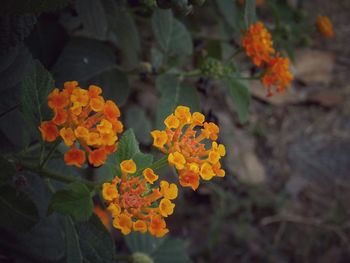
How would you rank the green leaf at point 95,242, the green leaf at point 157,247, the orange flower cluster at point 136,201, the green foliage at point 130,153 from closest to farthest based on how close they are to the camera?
the orange flower cluster at point 136,201 < the green foliage at point 130,153 < the green leaf at point 95,242 < the green leaf at point 157,247

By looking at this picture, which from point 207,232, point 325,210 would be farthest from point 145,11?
point 325,210

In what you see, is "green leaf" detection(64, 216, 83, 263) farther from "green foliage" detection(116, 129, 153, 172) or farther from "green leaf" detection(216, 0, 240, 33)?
"green leaf" detection(216, 0, 240, 33)

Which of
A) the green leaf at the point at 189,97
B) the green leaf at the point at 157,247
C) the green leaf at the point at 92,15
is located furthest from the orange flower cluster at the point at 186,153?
the green leaf at the point at 157,247

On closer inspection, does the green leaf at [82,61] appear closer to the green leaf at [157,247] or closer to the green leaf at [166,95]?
the green leaf at [166,95]

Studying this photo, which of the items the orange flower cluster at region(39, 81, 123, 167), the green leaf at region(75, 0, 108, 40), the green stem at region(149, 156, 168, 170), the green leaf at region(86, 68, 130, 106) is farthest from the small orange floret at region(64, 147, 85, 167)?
the green leaf at region(86, 68, 130, 106)

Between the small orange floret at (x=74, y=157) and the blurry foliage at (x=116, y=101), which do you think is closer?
the small orange floret at (x=74, y=157)

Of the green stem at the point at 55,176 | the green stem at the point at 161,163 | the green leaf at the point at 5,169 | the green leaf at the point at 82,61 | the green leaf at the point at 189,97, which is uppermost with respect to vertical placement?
the green leaf at the point at 5,169

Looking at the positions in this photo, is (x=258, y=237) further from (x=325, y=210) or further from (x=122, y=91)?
(x=122, y=91)

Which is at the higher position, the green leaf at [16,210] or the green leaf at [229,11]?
the green leaf at [16,210]
